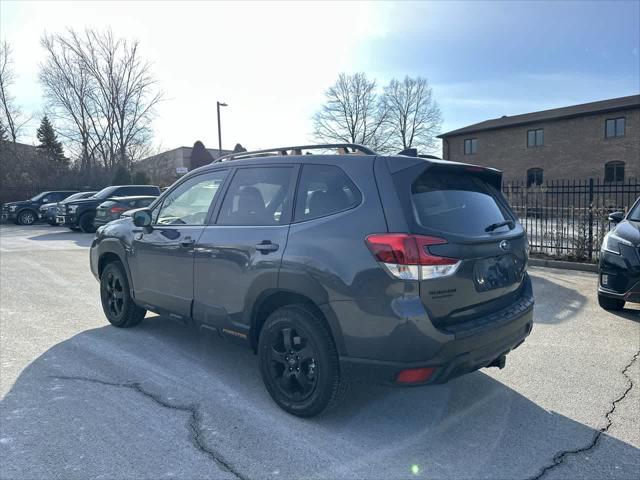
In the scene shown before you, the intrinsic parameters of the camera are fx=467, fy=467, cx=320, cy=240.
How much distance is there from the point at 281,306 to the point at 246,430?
0.86 meters

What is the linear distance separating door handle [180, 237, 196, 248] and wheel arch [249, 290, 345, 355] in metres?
0.97

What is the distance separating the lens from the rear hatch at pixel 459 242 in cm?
276

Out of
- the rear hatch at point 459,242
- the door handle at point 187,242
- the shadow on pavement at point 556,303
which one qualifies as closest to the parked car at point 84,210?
the door handle at point 187,242

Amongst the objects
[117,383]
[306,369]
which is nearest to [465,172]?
[306,369]

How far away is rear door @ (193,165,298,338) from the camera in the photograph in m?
3.38

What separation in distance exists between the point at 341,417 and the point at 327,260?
117 cm

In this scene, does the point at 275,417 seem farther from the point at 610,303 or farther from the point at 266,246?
the point at 610,303

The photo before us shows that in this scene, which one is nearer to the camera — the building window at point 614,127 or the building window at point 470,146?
the building window at point 614,127

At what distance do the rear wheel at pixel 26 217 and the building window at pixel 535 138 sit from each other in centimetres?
3307

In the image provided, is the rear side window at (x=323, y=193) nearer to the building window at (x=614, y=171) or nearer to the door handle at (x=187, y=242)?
the door handle at (x=187, y=242)

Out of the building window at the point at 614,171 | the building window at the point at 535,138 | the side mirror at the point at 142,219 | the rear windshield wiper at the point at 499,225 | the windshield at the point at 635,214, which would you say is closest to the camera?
the rear windshield wiper at the point at 499,225

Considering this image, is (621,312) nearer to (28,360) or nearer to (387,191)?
(387,191)

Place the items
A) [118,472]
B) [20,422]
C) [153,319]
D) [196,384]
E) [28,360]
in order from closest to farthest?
[118,472], [20,422], [196,384], [28,360], [153,319]

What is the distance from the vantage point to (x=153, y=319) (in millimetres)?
5707
